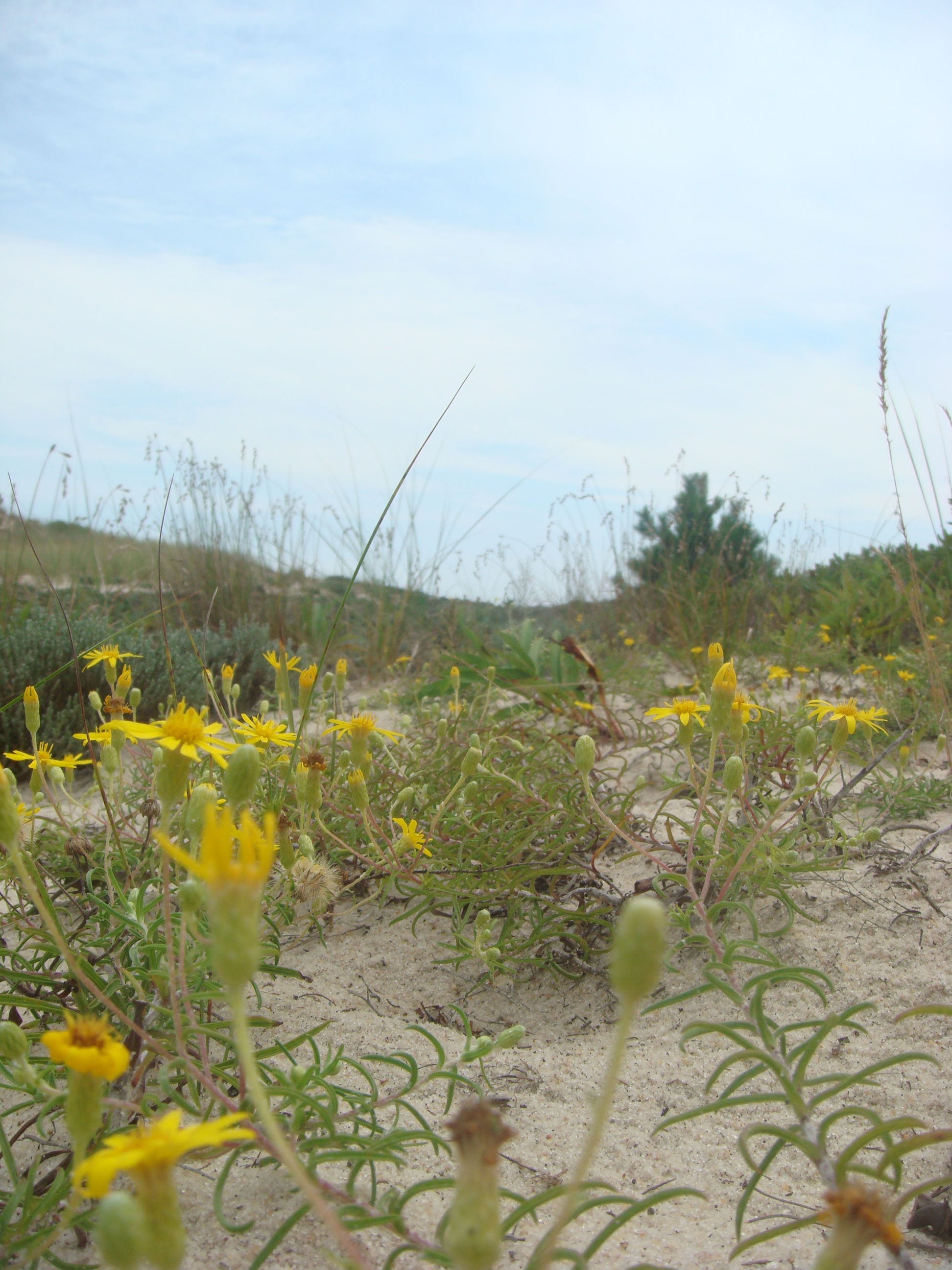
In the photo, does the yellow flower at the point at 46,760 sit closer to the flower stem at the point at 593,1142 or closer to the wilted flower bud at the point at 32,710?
the wilted flower bud at the point at 32,710

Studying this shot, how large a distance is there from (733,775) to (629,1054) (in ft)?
1.50

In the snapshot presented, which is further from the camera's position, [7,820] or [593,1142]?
[7,820]

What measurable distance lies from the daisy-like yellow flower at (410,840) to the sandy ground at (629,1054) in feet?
0.64

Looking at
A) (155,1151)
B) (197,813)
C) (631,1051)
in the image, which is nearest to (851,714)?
(631,1051)

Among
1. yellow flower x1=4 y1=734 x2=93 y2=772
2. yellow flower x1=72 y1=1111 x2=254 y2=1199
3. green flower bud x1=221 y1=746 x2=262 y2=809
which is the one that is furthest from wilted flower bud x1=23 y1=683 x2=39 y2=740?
yellow flower x1=72 y1=1111 x2=254 y2=1199

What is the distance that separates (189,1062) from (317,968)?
30.2 inches

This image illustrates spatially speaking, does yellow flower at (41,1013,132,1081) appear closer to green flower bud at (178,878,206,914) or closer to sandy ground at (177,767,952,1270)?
green flower bud at (178,878,206,914)

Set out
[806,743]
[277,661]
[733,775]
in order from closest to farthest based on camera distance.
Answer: [733,775] < [806,743] < [277,661]

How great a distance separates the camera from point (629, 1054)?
50.8 inches

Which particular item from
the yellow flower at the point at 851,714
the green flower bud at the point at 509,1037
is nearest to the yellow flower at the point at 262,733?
the green flower bud at the point at 509,1037

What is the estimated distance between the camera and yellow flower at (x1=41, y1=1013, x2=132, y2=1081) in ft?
2.02

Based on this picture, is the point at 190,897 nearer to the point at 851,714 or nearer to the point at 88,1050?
the point at 88,1050

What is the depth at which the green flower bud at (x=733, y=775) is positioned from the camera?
123 cm

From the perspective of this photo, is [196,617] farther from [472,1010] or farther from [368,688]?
[472,1010]
